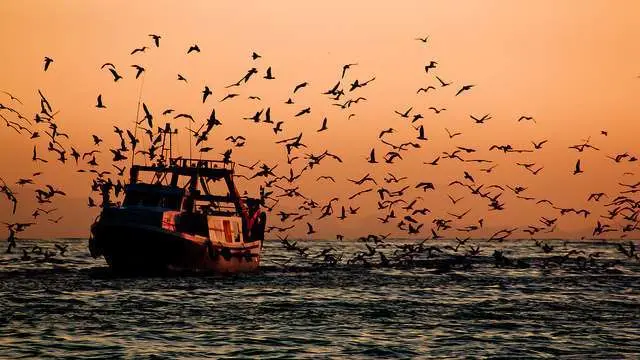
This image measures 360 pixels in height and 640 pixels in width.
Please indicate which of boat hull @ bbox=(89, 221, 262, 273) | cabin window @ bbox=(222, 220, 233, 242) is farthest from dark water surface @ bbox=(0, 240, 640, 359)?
cabin window @ bbox=(222, 220, 233, 242)

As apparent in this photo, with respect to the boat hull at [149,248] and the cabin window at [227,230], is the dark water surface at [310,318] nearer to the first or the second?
the boat hull at [149,248]

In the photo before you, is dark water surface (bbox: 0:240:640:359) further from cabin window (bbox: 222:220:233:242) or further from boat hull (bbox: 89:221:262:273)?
cabin window (bbox: 222:220:233:242)

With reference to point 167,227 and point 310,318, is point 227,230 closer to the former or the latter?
point 167,227

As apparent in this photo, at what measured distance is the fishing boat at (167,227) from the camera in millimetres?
65250

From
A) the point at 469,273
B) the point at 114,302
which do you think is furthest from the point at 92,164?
the point at 469,273

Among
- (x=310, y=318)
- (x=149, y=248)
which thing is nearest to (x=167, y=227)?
(x=149, y=248)

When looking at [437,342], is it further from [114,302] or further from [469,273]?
[469,273]

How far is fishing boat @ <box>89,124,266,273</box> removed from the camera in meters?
65.2

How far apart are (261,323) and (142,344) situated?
837 cm

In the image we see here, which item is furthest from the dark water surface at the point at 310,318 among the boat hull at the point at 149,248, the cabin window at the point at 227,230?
the cabin window at the point at 227,230

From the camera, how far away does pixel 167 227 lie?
6519 cm

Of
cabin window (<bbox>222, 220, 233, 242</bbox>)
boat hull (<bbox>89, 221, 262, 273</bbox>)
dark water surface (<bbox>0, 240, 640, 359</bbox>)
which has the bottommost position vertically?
dark water surface (<bbox>0, 240, 640, 359</bbox>)

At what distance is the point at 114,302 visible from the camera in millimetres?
50969

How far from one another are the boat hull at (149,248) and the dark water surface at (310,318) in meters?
0.93
